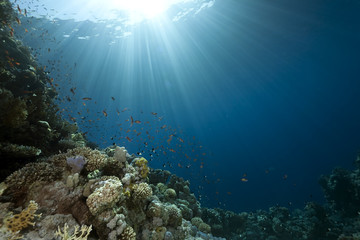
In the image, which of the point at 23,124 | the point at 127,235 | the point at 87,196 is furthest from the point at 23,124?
the point at 127,235

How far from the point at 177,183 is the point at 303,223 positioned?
12.5 metres

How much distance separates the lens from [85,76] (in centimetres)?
4872

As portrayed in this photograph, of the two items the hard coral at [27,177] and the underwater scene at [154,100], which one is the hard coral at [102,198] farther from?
the hard coral at [27,177]

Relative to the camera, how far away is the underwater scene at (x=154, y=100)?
12.9 feet

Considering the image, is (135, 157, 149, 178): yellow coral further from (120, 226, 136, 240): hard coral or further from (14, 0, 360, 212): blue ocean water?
(14, 0, 360, 212): blue ocean water

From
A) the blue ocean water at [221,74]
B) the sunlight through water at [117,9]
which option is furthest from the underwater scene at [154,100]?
the blue ocean water at [221,74]

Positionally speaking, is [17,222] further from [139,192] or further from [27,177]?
[139,192]

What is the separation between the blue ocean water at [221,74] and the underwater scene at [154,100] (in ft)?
1.24

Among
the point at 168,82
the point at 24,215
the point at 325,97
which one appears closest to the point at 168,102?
the point at 168,82

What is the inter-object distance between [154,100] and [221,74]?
33.5 m

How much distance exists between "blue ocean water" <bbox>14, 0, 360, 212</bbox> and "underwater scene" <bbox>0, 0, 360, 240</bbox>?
1.24 ft

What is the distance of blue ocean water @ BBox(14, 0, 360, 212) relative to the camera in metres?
26.5

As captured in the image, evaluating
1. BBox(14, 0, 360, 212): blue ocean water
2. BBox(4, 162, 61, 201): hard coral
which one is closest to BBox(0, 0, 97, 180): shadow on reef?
BBox(4, 162, 61, 201): hard coral

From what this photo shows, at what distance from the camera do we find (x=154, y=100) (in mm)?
77312
